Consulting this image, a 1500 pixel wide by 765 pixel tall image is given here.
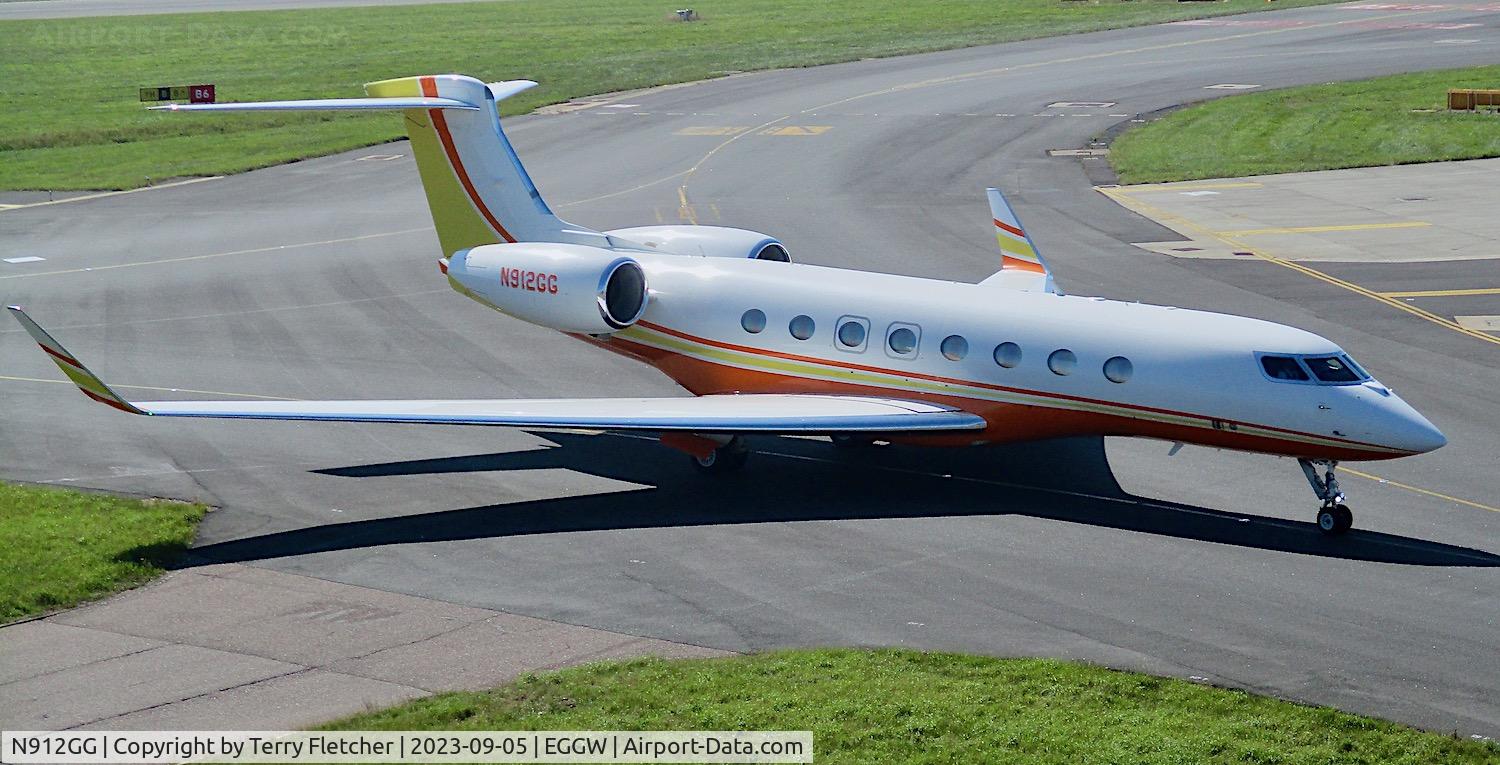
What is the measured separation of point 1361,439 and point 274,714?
13.6 metres

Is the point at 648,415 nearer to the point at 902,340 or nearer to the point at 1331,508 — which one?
the point at 902,340

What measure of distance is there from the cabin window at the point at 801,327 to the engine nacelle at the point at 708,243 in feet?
10.1

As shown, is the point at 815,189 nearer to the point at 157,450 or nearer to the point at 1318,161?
the point at 1318,161

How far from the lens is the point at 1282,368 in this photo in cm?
2189

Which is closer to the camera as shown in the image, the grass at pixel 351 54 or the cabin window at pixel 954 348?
the cabin window at pixel 954 348

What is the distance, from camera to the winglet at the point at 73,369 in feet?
66.0

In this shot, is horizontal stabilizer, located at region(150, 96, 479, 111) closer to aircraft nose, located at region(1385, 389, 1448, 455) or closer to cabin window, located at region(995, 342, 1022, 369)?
cabin window, located at region(995, 342, 1022, 369)

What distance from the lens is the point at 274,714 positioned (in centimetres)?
1616

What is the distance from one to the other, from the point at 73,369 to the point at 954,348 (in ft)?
38.6

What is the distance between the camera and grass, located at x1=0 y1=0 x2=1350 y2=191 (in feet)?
211

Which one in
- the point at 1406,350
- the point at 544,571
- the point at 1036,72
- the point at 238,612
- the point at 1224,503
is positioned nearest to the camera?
the point at 238,612

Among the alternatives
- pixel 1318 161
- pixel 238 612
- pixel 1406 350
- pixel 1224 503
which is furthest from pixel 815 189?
pixel 238 612

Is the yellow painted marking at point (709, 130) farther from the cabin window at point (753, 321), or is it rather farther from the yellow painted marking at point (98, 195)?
the cabin window at point (753, 321)

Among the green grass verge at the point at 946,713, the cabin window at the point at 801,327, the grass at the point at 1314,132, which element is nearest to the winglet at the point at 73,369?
the green grass verge at the point at 946,713
